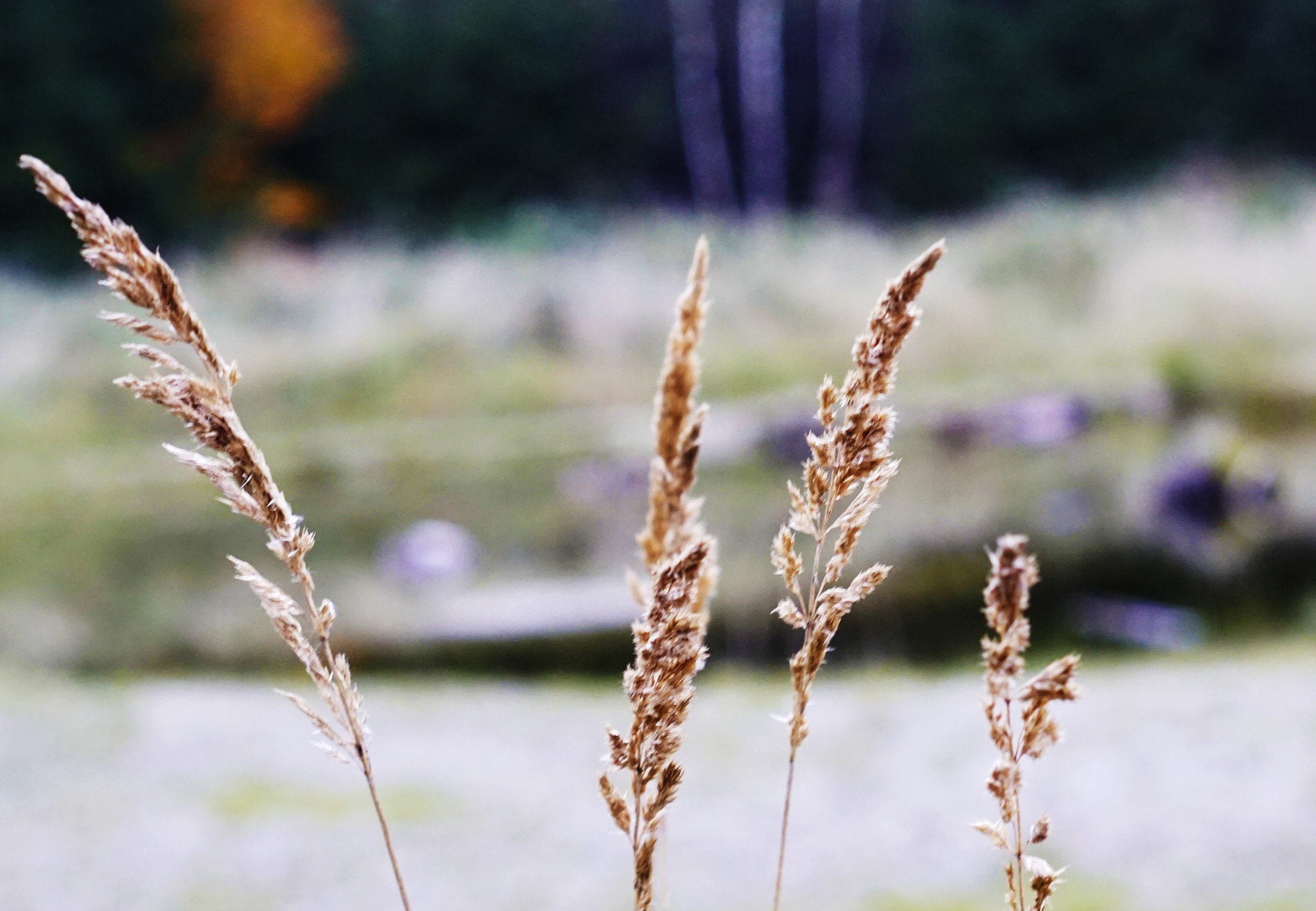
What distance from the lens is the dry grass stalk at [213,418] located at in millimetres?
516

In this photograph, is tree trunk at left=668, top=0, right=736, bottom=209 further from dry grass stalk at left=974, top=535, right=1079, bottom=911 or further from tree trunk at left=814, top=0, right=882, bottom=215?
dry grass stalk at left=974, top=535, right=1079, bottom=911

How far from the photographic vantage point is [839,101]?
13.8 meters

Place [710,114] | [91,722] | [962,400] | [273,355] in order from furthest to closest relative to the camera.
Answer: [710,114] → [273,355] → [962,400] → [91,722]

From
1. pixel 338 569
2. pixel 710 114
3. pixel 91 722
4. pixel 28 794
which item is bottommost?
pixel 28 794

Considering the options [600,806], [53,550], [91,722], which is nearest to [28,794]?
[91,722]

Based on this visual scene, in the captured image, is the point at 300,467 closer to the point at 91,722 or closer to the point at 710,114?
the point at 91,722

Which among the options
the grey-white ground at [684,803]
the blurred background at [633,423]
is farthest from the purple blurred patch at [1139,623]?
the grey-white ground at [684,803]

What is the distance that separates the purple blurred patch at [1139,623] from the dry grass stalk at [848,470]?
13.8ft

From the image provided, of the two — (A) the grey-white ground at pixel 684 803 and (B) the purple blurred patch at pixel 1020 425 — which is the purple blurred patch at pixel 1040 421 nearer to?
(B) the purple blurred patch at pixel 1020 425

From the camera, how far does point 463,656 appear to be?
15.4ft

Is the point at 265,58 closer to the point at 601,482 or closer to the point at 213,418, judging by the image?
the point at 601,482

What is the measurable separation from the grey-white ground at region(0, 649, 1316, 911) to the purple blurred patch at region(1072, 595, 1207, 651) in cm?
58

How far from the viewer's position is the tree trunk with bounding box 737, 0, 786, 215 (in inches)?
553

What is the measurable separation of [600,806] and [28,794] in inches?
59.8
